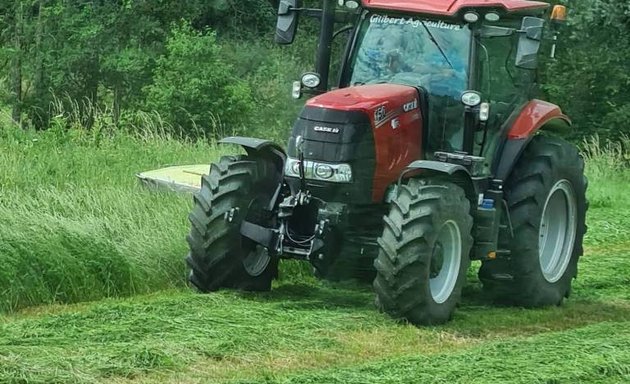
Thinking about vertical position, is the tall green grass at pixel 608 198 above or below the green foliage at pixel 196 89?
above

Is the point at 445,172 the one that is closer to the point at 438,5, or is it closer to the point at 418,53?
the point at 418,53

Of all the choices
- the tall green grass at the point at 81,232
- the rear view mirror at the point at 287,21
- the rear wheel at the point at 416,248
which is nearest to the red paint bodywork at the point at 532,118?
the rear wheel at the point at 416,248

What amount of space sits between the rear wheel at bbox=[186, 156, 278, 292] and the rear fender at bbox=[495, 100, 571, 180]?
1787 mm

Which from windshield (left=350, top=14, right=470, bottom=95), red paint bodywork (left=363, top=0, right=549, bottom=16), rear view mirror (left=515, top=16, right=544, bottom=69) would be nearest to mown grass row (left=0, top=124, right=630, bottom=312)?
windshield (left=350, top=14, right=470, bottom=95)

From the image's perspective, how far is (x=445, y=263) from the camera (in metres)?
8.71

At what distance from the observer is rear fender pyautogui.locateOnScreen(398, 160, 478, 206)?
838 centimetres

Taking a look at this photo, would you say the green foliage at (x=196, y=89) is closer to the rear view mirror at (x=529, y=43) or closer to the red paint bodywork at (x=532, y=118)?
the red paint bodywork at (x=532, y=118)

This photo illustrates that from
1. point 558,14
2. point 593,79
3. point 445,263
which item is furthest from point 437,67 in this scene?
point 593,79

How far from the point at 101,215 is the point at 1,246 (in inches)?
63.3

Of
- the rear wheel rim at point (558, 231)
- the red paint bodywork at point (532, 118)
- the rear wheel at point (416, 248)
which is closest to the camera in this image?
the rear wheel at point (416, 248)

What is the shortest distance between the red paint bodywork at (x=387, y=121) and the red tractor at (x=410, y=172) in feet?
0.04

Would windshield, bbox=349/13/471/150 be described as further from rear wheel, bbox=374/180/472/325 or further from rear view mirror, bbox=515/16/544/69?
rear wheel, bbox=374/180/472/325

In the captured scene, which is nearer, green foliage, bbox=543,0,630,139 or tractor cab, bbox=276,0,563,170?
tractor cab, bbox=276,0,563,170

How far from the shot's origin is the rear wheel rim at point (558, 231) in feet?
32.7
